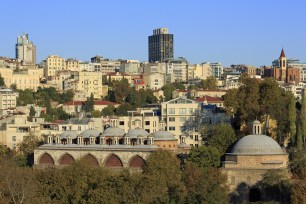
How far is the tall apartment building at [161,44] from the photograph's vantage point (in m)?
161

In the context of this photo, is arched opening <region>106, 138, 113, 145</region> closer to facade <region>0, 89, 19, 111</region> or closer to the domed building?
the domed building

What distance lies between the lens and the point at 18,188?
48.2 metres

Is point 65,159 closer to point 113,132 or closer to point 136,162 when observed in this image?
point 113,132

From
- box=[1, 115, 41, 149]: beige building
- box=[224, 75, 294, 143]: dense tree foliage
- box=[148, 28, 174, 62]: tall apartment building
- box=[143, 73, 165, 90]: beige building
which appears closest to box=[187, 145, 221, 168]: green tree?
box=[224, 75, 294, 143]: dense tree foliage

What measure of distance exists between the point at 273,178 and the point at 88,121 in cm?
2374

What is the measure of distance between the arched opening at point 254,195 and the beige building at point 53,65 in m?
72.5

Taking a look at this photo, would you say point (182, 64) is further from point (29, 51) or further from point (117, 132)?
point (117, 132)

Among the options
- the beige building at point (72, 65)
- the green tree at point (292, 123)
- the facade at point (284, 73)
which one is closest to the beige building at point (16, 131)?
the green tree at point (292, 123)

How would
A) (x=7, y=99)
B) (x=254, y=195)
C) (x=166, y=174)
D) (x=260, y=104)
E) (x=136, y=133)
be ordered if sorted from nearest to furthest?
(x=254, y=195), (x=166, y=174), (x=136, y=133), (x=260, y=104), (x=7, y=99)

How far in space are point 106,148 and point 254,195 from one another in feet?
35.7

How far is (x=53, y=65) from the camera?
12494 cm

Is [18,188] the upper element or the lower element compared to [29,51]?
lower

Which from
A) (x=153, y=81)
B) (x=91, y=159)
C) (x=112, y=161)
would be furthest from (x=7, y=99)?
(x=112, y=161)

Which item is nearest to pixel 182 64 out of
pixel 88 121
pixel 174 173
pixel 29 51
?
pixel 29 51
